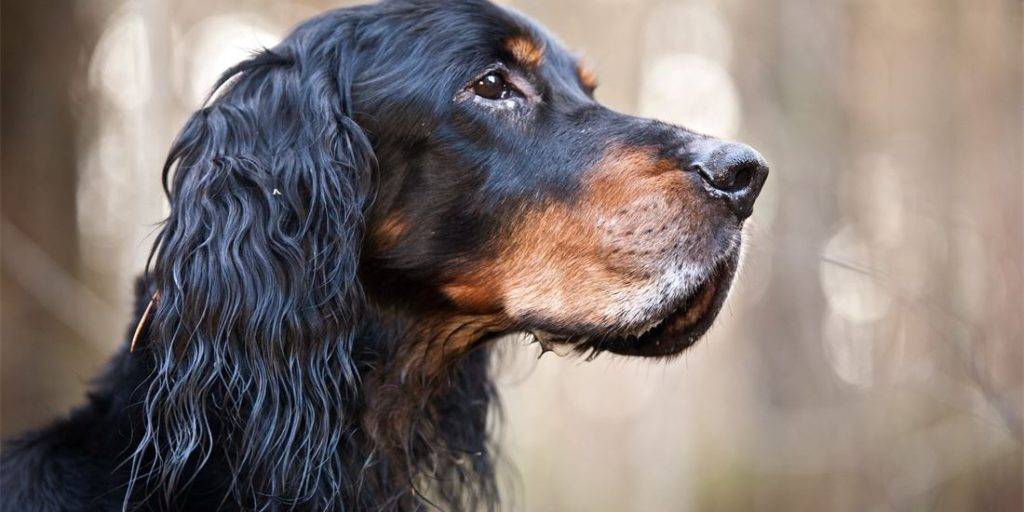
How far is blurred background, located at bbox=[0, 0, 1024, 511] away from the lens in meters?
6.48

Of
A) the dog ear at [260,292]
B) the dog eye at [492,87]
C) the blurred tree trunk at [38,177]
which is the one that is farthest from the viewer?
the blurred tree trunk at [38,177]

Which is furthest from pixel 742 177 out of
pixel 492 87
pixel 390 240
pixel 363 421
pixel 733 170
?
pixel 363 421

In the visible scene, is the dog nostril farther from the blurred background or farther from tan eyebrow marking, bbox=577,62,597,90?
the blurred background

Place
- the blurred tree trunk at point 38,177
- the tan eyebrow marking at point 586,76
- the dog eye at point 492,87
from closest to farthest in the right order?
the dog eye at point 492,87, the tan eyebrow marking at point 586,76, the blurred tree trunk at point 38,177

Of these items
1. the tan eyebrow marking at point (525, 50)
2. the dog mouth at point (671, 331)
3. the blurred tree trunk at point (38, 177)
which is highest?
the tan eyebrow marking at point (525, 50)

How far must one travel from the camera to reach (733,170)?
2.18 metres

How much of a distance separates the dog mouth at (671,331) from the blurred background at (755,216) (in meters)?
3.58

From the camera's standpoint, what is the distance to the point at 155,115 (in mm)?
4727

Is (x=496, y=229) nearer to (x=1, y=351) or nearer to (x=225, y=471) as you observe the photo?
(x=225, y=471)

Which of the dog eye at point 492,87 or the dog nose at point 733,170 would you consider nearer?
the dog nose at point 733,170

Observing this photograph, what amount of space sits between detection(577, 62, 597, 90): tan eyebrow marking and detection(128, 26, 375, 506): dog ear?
85 centimetres

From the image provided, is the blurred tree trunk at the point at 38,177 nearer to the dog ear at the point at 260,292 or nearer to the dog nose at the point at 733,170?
the dog ear at the point at 260,292

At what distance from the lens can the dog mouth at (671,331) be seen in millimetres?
2238

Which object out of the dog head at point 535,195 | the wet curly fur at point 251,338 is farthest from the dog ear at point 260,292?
the dog head at point 535,195
